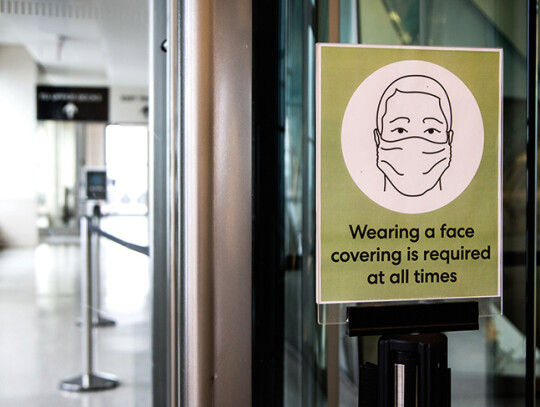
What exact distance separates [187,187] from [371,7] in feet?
1.75

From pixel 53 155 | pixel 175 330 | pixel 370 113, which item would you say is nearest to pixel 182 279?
pixel 175 330

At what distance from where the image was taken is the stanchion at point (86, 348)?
400cm

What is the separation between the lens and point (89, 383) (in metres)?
4.05

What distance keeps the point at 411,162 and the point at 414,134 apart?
0.05 metres

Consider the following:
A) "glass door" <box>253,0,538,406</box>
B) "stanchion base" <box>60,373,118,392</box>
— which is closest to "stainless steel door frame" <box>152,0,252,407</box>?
"glass door" <box>253,0,538,406</box>

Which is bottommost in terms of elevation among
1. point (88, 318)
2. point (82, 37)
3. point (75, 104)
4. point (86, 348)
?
point (86, 348)

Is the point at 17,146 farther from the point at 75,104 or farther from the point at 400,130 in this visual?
the point at 400,130

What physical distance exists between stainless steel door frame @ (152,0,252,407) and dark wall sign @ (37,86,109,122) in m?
11.6

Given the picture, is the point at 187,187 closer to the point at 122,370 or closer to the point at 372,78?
the point at 372,78

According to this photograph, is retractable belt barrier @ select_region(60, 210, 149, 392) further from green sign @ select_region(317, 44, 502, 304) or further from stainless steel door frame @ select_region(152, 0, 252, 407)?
green sign @ select_region(317, 44, 502, 304)

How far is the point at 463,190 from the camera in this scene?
3.57 feet

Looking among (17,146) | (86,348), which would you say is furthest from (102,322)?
(17,146)

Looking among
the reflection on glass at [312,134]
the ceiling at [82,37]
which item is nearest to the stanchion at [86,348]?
the ceiling at [82,37]

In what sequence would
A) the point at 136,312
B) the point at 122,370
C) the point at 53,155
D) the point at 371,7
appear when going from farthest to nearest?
the point at 53,155, the point at 136,312, the point at 122,370, the point at 371,7
